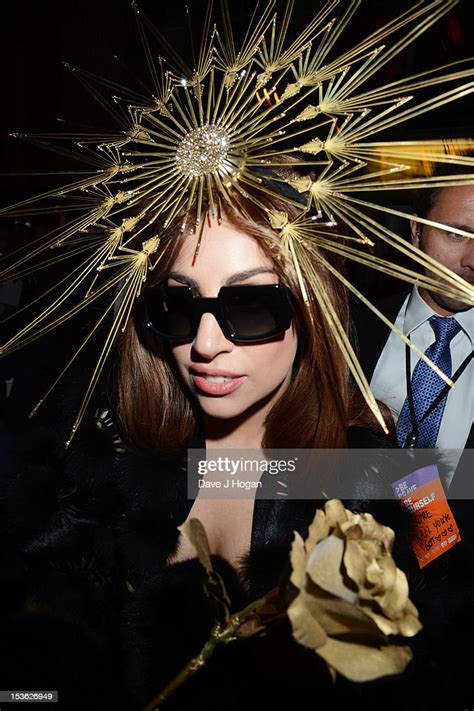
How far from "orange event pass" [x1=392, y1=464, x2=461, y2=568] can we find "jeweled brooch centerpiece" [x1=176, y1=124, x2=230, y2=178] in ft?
1.94

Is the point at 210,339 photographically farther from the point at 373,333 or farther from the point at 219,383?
the point at 373,333

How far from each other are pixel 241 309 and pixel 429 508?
0.46 m

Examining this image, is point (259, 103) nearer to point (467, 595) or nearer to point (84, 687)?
point (467, 595)

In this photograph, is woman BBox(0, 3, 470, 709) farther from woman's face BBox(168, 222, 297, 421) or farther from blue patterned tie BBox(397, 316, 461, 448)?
blue patterned tie BBox(397, 316, 461, 448)

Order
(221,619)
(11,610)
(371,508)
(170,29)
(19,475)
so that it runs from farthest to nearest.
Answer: (170,29), (19,475), (11,610), (371,508), (221,619)

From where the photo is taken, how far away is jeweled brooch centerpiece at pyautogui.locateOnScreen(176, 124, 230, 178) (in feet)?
2.90

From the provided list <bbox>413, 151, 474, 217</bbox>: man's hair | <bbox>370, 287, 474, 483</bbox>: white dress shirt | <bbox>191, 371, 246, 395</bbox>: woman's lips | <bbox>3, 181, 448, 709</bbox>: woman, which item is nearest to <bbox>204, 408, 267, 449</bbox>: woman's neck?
<bbox>3, 181, 448, 709</bbox>: woman

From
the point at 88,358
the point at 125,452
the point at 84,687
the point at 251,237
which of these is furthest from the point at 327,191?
the point at 84,687

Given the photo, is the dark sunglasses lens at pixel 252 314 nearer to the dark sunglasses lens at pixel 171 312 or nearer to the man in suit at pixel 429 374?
the dark sunglasses lens at pixel 171 312

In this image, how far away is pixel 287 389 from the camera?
1049 millimetres

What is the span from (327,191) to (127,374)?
0.55 metres

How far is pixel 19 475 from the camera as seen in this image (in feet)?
3.84

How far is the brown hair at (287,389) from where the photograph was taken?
0.92 meters

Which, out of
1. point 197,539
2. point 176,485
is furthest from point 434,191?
point 197,539
